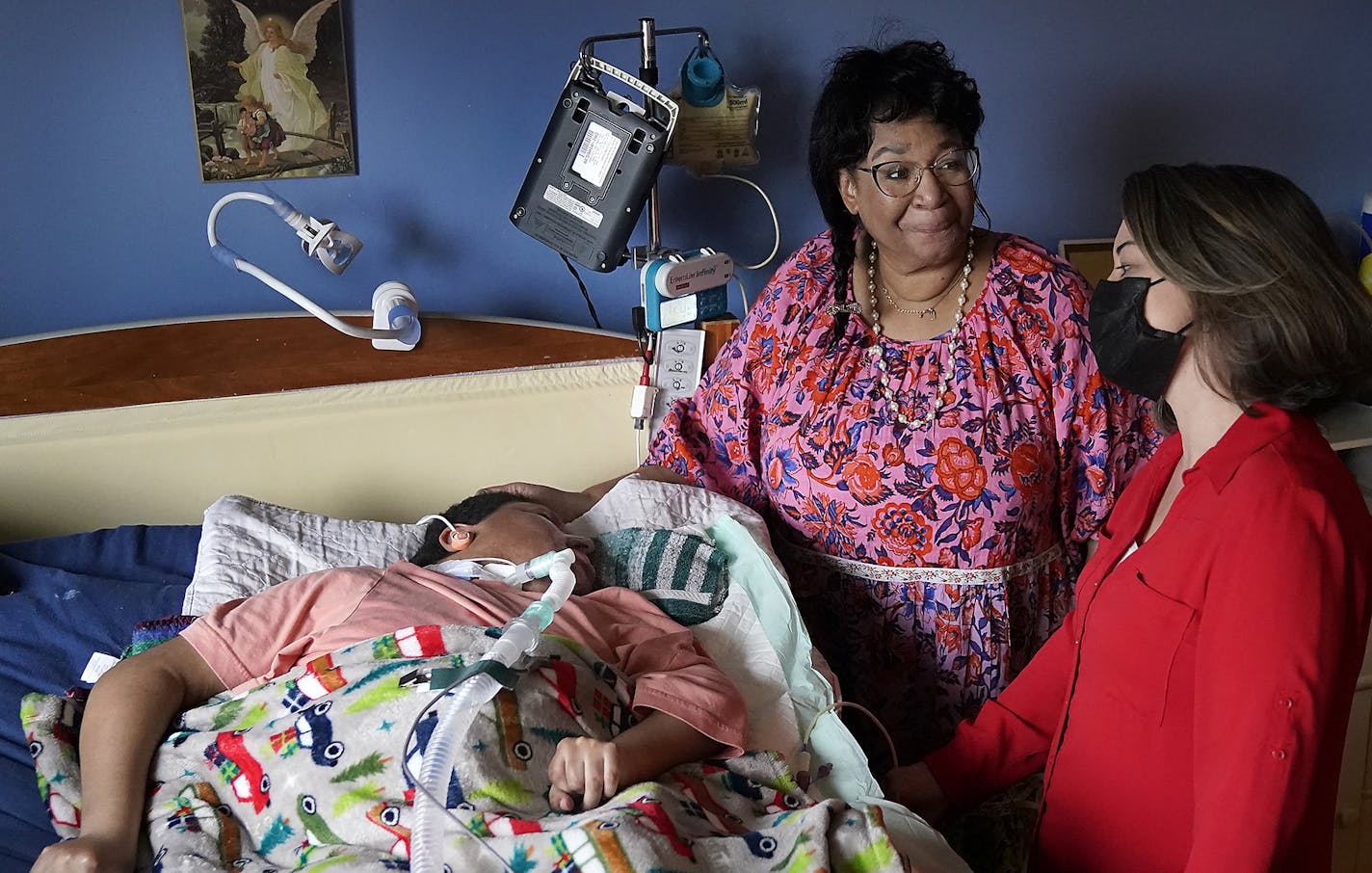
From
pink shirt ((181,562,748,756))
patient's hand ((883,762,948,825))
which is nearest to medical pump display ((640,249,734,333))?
pink shirt ((181,562,748,756))

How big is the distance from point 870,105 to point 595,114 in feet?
1.53

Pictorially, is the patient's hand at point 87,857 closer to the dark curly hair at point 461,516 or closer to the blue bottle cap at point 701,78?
the dark curly hair at point 461,516

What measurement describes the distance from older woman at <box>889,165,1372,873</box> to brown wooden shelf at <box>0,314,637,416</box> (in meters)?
1.07

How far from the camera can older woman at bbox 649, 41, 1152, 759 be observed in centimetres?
158

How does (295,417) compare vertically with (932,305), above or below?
below

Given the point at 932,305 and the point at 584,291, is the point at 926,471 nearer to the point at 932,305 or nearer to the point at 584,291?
the point at 932,305

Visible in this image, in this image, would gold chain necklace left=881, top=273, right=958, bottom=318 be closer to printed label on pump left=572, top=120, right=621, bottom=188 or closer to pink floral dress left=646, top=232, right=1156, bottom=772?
pink floral dress left=646, top=232, right=1156, bottom=772

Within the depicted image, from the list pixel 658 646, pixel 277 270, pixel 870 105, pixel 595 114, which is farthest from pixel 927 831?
pixel 277 270

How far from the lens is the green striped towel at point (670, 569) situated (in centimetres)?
153

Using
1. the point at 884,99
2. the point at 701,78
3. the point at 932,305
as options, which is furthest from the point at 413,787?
the point at 701,78

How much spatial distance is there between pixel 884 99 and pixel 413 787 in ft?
3.60

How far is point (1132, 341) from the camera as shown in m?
1.17

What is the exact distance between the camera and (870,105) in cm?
162

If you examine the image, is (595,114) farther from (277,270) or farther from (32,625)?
(32,625)
